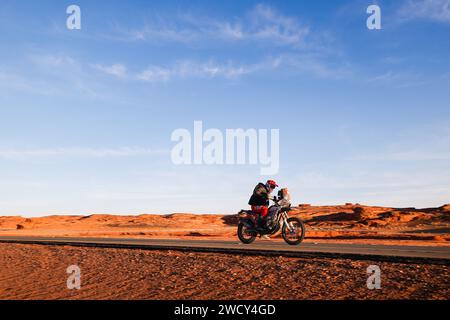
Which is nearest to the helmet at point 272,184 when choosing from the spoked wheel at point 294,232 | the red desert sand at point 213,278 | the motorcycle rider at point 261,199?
the motorcycle rider at point 261,199

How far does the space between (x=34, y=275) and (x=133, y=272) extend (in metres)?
3.53

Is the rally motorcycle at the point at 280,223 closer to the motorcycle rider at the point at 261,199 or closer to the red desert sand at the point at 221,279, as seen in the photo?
the motorcycle rider at the point at 261,199

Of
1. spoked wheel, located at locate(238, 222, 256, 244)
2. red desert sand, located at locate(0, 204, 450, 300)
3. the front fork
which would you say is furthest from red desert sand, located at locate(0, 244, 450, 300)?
spoked wheel, located at locate(238, 222, 256, 244)

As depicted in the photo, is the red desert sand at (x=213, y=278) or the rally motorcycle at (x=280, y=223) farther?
the rally motorcycle at (x=280, y=223)

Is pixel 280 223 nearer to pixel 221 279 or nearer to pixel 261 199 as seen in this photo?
pixel 261 199

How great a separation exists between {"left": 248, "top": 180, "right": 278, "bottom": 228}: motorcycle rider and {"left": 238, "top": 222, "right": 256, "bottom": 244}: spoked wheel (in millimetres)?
1168

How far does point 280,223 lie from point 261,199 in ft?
4.31

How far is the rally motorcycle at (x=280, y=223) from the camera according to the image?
17031mm

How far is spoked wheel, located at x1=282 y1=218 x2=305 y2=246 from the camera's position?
57.4ft

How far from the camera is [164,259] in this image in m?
15.2

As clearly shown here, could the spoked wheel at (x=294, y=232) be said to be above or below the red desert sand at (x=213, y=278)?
above

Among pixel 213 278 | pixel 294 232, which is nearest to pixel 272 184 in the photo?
pixel 294 232
